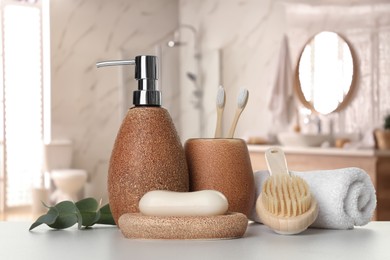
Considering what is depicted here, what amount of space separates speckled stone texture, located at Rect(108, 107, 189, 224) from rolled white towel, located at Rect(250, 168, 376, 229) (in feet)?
0.70

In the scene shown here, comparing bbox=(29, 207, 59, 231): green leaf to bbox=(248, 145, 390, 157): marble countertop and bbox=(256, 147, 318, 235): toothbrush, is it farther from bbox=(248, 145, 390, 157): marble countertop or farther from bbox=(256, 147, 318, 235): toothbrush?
bbox=(248, 145, 390, 157): marble countertop

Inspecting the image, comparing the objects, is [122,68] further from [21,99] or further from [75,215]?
[75,215]

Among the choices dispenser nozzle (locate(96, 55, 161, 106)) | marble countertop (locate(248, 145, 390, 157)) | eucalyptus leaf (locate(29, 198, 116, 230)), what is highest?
dispenser nozzle (locate(96, 55, 161, 106))

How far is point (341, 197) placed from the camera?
1.02m

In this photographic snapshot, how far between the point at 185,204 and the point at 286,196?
0.15 metres

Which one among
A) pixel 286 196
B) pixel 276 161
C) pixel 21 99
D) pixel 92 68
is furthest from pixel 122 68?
pixel 286 196

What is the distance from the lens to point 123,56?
648 cm

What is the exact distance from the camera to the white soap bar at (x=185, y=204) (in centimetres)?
88

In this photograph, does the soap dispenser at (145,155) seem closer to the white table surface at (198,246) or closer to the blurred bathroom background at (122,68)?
the white table surface at (198,246)

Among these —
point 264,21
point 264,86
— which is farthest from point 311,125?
point 264,21

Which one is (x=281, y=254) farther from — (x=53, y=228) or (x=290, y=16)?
(x=290, y=16)

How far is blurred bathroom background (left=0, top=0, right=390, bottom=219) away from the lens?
5.65 metres

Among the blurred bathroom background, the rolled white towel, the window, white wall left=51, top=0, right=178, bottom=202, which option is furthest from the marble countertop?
the rolled white towel

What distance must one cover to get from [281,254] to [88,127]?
18.4 ft
